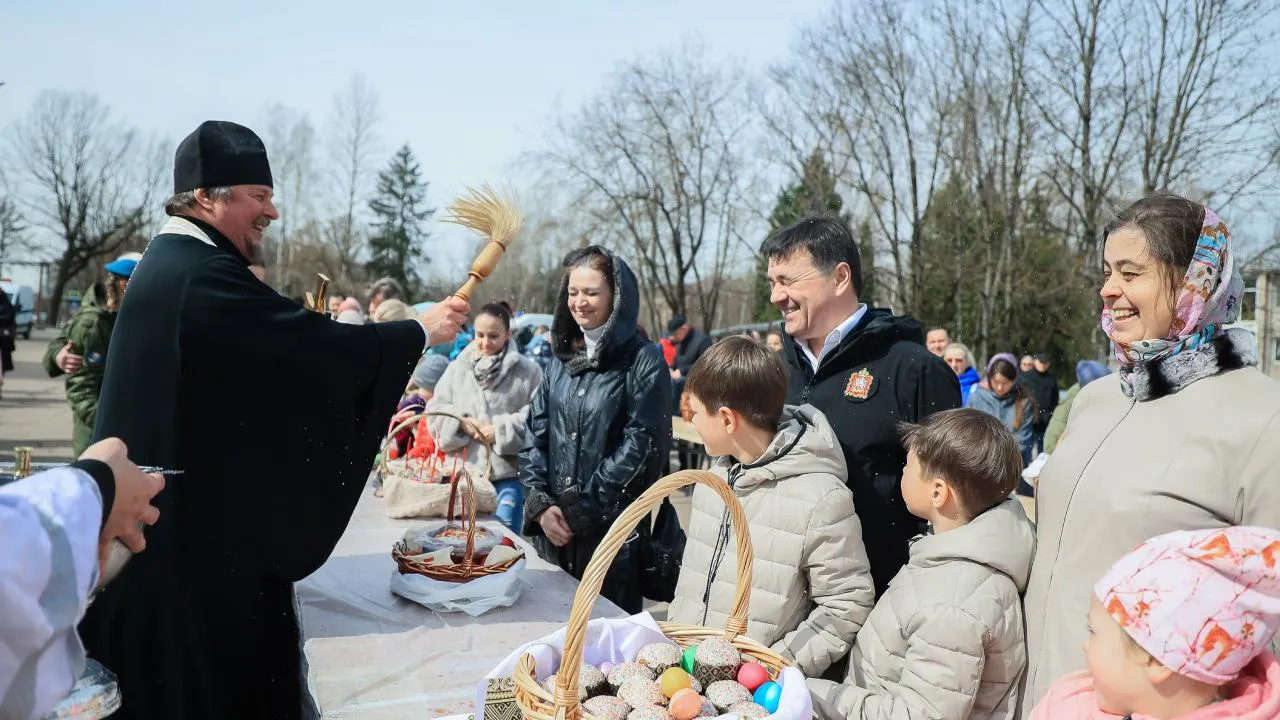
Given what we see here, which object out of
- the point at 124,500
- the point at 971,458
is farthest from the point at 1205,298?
the point at 124,500

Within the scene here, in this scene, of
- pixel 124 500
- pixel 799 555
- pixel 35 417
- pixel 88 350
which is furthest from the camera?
pixel 35 417

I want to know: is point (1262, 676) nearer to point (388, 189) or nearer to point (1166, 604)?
point (1166, 604)

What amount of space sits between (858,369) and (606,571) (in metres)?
1.28

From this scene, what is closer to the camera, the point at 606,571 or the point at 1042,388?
the point at 606,571

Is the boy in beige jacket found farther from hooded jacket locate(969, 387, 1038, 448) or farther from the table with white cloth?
hooded jacket locate(969, 387, 1038, 448)

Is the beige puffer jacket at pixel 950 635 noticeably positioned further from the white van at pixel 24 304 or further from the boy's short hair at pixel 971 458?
the white van at pixel 24 304

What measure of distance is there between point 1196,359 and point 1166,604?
2.30ft

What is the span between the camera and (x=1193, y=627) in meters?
1.24

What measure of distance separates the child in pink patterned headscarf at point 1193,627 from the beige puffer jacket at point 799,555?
81cm

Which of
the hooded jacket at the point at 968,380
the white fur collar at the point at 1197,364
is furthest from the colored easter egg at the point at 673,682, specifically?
the hooded jacket at the point at 968,380

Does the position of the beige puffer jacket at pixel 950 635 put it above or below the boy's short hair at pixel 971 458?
below

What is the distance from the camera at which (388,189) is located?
43656 millimetres

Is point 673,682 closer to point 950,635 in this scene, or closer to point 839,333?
point 950,635

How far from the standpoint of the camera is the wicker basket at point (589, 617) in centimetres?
158
